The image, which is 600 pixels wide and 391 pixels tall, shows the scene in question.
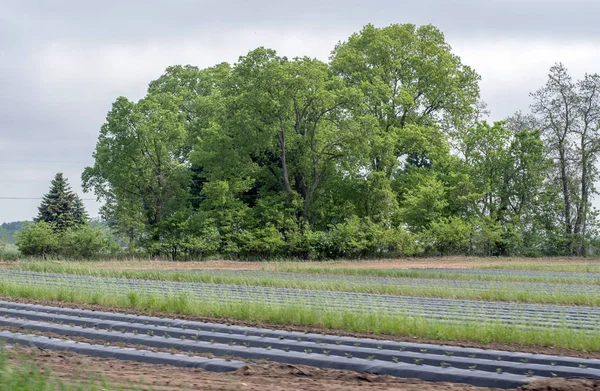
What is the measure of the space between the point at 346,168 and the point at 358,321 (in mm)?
33646

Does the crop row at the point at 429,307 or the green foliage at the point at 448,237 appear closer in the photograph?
the crop row at the point at 429,307

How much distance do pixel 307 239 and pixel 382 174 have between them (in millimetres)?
6342

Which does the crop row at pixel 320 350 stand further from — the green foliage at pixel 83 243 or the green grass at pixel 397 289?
the green foliage at pixel 83 243

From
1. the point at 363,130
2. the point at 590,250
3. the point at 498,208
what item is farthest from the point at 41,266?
the point at 590,250

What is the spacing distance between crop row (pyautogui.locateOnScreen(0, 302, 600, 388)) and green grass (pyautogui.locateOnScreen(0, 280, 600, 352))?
3.97ft

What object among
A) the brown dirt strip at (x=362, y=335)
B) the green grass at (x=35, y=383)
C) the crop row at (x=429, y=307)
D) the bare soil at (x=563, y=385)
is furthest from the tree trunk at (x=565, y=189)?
the green grass at (x=35, y=383)

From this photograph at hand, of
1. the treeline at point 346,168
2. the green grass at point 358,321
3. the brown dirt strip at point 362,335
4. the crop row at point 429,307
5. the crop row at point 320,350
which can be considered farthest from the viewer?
the treeline at point 346,168

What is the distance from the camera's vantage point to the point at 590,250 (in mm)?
48312

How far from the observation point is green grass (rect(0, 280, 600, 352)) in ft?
39.7

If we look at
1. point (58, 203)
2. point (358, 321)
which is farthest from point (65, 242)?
point (358, 321)

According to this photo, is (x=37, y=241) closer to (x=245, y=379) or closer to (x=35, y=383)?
(x=245, y=379)

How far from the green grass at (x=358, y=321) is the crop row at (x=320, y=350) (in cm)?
121

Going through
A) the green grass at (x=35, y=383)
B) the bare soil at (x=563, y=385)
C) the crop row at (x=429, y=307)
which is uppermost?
the green grass at (x=35, y=383)

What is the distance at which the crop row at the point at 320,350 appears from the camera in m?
9.33
